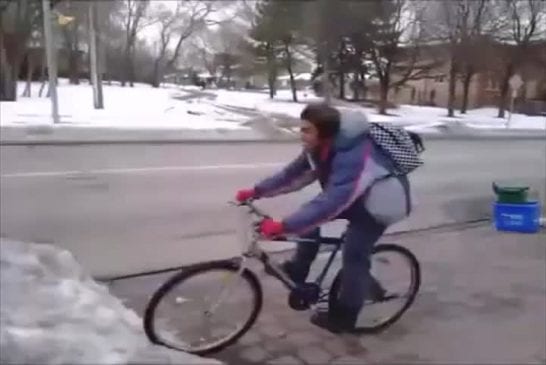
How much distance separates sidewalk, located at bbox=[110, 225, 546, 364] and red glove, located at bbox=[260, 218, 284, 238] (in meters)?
0.61

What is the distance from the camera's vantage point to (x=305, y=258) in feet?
10.8

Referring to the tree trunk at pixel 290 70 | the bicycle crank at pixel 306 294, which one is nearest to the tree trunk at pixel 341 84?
the tree trunk at pixel 290 70

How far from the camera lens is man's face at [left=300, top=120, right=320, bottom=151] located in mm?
2898

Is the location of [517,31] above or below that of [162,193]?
above

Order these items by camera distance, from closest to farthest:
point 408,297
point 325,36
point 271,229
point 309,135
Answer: point 271,229 < point 309,135 < point 408,297 < point 325,36

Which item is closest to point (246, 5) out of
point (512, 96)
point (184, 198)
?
point (512, 96)

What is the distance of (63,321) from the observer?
10.1 ft

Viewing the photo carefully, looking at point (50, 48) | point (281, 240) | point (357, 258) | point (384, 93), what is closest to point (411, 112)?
point (384, 93)

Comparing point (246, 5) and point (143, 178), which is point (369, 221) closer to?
point (246, 5)

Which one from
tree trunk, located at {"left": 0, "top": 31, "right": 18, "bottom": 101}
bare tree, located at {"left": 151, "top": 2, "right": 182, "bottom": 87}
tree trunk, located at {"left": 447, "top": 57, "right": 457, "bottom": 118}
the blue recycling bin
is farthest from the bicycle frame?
tree trunk, located at {"left": 0, "top": 31, "right": 18, "bottom": 101}

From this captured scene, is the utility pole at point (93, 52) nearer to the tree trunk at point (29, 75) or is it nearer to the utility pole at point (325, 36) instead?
the tree trunk at point (29, 75)

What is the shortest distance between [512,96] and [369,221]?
7.69 feet

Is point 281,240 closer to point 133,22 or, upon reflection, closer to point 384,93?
point 384,93

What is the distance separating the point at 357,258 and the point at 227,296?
2.06ft
